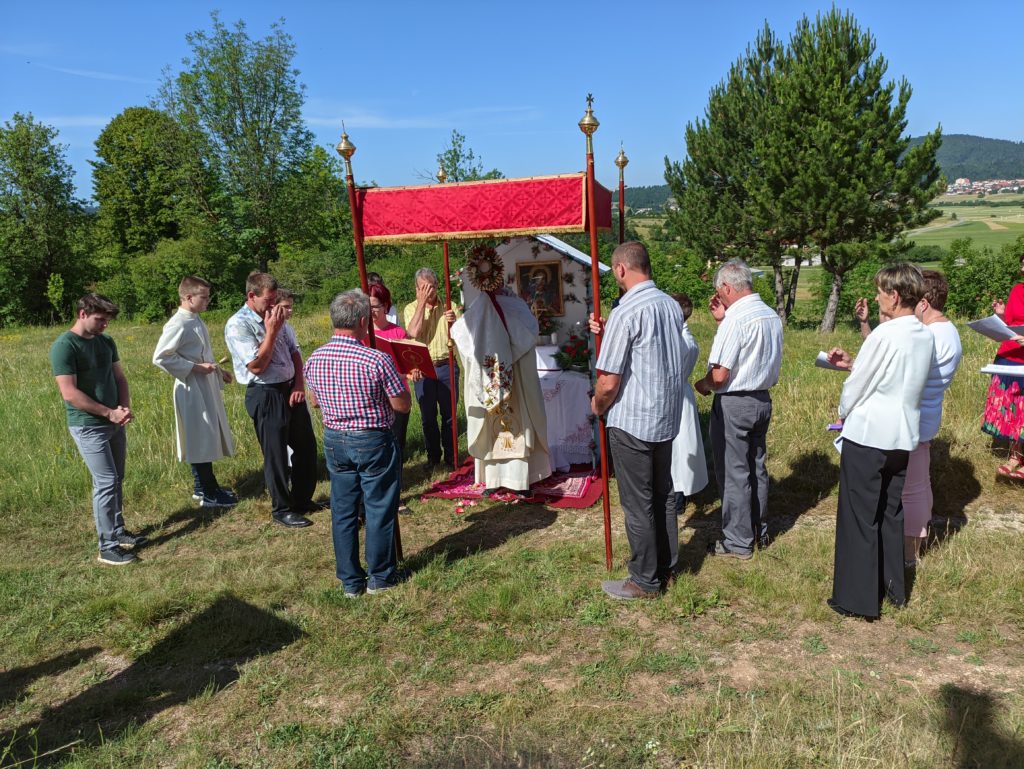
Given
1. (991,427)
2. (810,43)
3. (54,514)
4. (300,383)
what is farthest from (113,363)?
(810,43)

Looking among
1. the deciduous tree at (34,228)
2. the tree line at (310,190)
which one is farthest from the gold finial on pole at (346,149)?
the deciduous tree at (34,228)

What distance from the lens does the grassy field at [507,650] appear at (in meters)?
2.98

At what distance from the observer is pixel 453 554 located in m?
5.06

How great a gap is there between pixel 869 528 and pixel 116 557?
508cm

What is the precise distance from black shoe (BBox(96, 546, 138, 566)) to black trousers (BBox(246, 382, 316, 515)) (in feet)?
3.59

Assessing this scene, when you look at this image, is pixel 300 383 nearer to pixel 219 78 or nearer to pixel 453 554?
pixel 453 554

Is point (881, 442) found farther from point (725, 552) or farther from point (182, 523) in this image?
point (182, 523)

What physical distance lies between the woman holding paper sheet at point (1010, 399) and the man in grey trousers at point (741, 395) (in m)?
2.31

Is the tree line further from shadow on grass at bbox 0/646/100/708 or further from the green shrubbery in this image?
shadow on grass at bbox 0/646/100/708

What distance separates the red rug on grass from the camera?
6074 mm

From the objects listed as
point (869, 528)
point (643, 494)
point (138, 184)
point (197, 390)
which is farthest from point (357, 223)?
point (138, 184)

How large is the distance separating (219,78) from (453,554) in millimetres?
34116

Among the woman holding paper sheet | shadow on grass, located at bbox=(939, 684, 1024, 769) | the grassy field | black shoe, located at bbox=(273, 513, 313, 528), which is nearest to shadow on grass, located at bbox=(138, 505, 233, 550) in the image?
the grassy field

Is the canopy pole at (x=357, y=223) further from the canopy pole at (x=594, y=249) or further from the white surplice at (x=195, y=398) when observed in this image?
the white surplice at (x=195, y=398)
